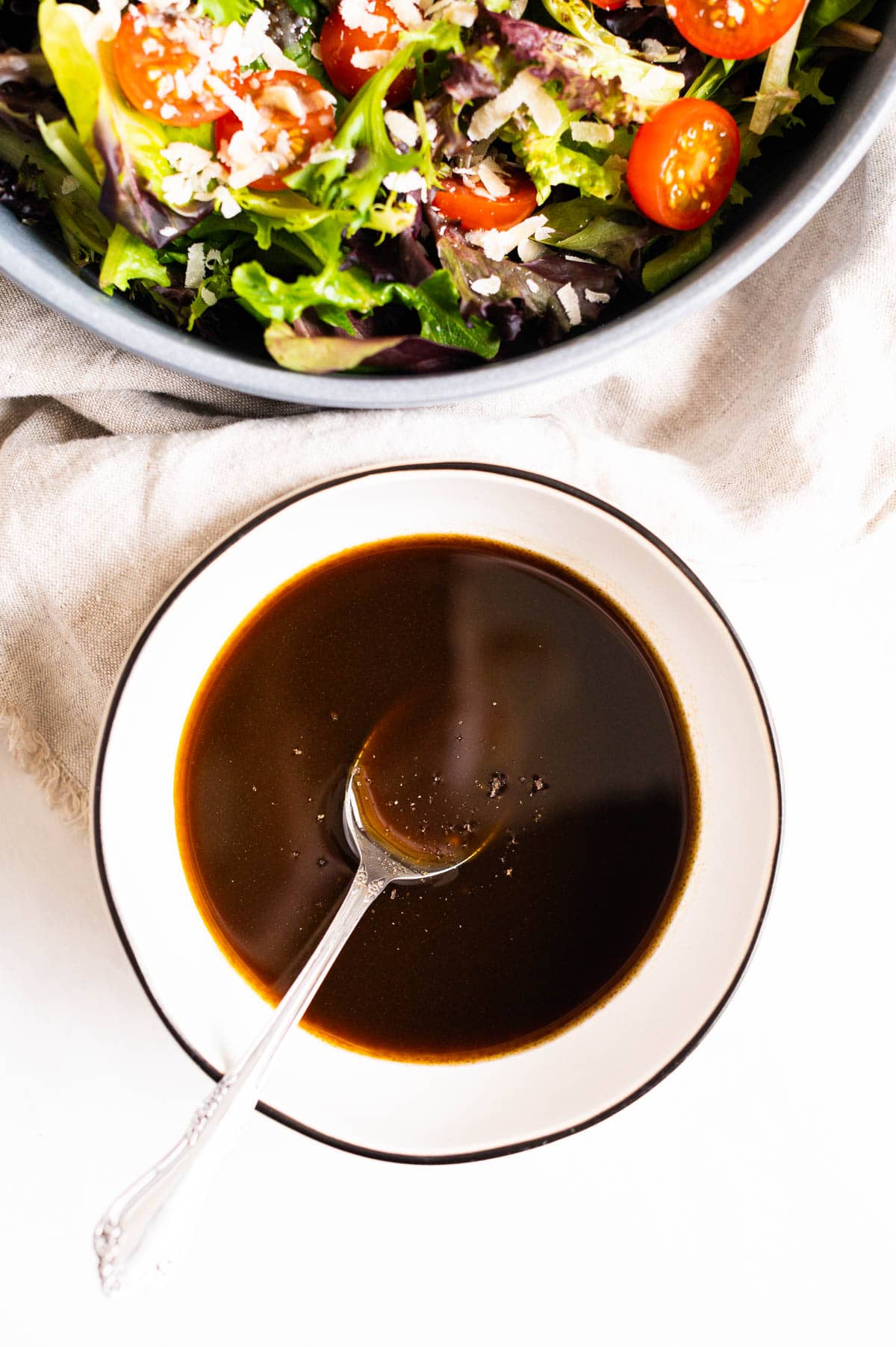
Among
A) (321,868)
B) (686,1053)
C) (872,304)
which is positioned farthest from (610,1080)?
(872,304)

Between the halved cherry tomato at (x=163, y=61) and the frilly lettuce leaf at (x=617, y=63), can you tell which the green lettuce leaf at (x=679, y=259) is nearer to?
the frilly lettuce leaf at (x=617, y=63)

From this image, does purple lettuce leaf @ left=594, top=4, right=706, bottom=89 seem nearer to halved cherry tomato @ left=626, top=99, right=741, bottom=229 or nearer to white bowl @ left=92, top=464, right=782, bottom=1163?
halved cherry tomato @ left=626, top=99, right=741, bottom=229

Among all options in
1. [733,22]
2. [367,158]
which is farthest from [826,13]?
[367,158]

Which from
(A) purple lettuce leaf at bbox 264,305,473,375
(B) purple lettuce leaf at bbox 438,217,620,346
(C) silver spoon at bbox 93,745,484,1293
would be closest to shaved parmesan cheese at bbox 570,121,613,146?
(B) purple lettuce leaf at bbox 438,217,620,346

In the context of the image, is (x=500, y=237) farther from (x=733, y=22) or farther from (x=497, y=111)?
(x=733, y=22)

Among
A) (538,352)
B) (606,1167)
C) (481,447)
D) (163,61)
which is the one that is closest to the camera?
(163,61)

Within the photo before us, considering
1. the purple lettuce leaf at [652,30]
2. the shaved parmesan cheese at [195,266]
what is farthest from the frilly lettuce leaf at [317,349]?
the purple lettuce leaf at [652,30]

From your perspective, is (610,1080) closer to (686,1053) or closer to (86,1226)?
(686,1053)
